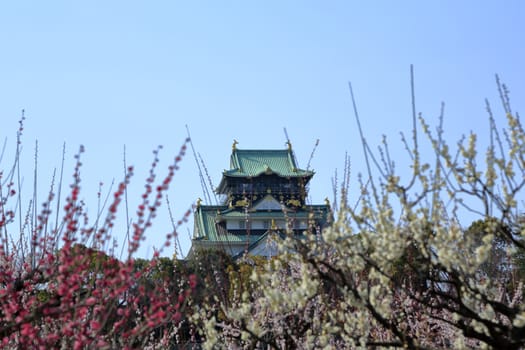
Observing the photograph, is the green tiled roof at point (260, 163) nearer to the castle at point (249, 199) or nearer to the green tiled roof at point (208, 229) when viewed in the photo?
the castle at point (249, 199)

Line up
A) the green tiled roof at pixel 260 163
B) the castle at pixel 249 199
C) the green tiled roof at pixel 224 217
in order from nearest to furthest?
the green tiled roof at pixel 224 217
the castle at pixel 249 199
the green tiled roof at pixel 260 163

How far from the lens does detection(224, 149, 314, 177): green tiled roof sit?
182ft

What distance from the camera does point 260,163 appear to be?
2248 inches

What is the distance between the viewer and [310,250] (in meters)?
5.57

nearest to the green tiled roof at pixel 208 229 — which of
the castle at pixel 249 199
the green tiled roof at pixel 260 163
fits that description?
the castle at pixel 249 199

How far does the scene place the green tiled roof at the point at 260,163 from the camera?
182 ft

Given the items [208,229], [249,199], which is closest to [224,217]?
[208,229]

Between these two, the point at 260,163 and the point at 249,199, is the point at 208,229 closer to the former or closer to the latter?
the point at 249,199

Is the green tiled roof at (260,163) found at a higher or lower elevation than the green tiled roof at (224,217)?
higher

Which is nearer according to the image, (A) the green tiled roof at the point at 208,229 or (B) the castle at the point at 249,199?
(A) the green tiled roof at the point at 208,229

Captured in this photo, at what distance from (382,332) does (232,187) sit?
4652 cm

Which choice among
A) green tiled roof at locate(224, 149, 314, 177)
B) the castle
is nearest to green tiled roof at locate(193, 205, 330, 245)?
the castle

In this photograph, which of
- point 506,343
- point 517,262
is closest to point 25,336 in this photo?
point 506,343

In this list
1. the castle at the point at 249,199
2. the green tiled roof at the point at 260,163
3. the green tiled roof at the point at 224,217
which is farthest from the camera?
the green tiled roof at the point at 260,163
